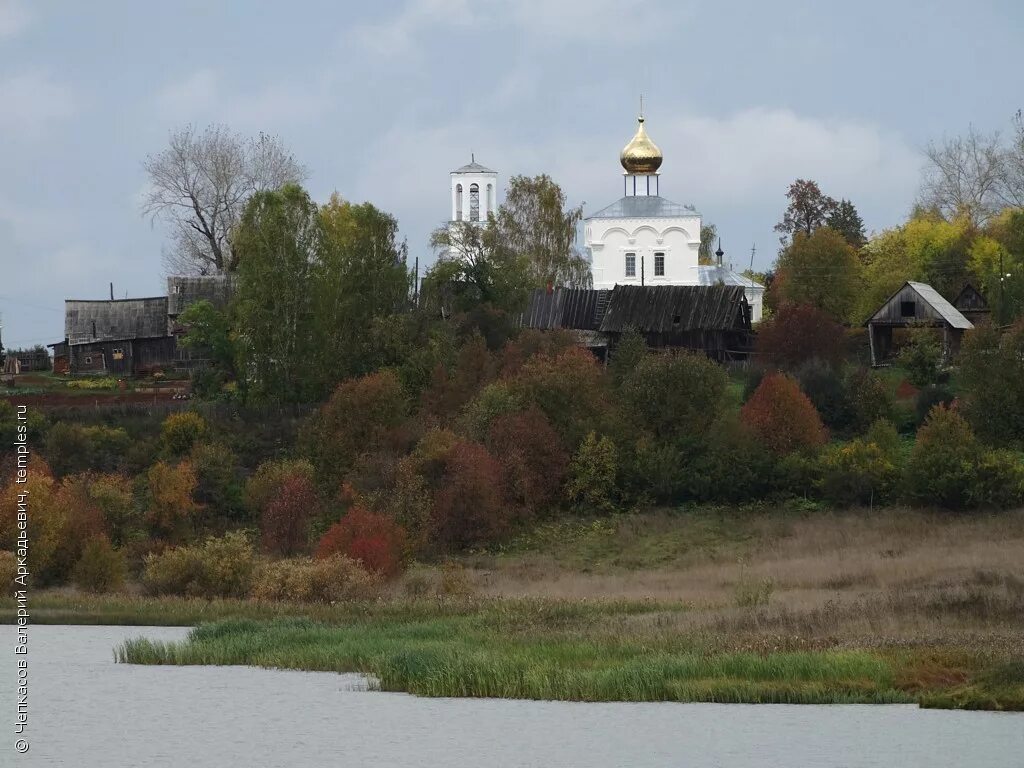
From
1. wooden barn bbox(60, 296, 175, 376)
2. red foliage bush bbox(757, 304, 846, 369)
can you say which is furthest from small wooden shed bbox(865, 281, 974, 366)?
wooden barn bbox(60, 296, 175, 376)

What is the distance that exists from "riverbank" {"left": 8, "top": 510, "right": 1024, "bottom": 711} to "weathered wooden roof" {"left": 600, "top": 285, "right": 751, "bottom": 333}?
23.8 metres

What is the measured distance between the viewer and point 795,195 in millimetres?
111500

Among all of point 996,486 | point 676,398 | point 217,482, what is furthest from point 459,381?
point 996,486

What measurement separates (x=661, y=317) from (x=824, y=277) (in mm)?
13465

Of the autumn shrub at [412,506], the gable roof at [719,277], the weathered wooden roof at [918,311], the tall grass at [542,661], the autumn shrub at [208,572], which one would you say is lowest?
the tall grass at [542,661]

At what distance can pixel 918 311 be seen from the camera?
2576 inches

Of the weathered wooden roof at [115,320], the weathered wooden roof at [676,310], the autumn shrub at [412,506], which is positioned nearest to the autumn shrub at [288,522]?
the autumn shrub at [412,506]

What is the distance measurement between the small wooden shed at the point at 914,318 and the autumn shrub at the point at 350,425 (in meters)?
22.1

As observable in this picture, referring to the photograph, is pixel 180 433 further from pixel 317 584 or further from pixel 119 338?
pixel 119 338

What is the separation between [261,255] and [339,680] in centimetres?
3754

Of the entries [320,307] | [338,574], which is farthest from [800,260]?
[338,574]

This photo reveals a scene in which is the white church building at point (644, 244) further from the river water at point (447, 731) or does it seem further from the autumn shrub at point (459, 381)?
the river water at point (447, 731)

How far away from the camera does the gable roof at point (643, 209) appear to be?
81.5 metres

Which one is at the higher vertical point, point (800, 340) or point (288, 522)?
point (800, 340)
